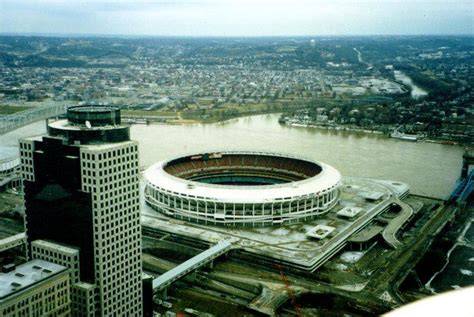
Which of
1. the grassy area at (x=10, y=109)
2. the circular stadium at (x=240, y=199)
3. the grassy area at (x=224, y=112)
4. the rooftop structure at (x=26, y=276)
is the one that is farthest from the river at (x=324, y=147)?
the rooftop structure at (x=26, y=276)

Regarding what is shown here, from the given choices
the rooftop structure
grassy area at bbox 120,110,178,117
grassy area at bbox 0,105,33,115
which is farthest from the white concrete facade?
grassy area at bbox 120,110,178,117

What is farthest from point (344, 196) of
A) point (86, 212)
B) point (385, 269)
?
point (86, 212)

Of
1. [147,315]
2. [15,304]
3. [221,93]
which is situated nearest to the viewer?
[15,304]

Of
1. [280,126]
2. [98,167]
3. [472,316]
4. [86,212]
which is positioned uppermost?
[472,316]

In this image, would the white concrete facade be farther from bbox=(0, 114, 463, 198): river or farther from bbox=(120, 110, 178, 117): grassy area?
bbox=(120, 110, 178, 117): grassy area

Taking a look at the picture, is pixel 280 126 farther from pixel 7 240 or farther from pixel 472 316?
pixel 472 316

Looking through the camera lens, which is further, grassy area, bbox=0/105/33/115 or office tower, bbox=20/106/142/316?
grassy area, bbox=0/105/33/115

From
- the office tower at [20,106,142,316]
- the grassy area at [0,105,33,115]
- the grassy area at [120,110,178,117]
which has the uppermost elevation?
the office tower at [20,106,142,316]
